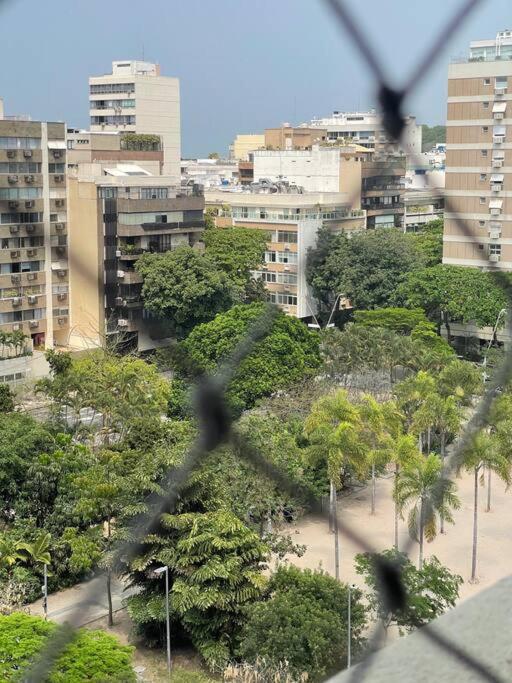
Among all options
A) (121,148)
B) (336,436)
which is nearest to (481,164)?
(336,436)

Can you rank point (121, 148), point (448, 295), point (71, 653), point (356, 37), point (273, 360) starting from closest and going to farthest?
point (356, 37), point (71, 653), point (273, 360), point (448, 295), point (121, 148)

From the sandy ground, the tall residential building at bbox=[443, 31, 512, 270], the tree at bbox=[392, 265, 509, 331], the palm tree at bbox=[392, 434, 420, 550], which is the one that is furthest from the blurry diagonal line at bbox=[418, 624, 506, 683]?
the tree at bbox=[392, 265, 509, 331]

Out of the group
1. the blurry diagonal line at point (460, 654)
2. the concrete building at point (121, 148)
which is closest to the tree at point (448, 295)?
the concrete building at point (121, 148)

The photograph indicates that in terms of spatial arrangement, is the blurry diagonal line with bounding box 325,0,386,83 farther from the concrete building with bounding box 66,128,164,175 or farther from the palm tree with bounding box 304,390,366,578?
the concrete building with bounding box 66,128,164,175

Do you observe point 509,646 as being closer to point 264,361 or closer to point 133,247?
point 133,247

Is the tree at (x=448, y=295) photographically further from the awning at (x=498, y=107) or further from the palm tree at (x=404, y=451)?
the awning at (x=498, y=107)

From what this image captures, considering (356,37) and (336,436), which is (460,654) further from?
(336,436)

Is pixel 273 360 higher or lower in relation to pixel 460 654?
lower
